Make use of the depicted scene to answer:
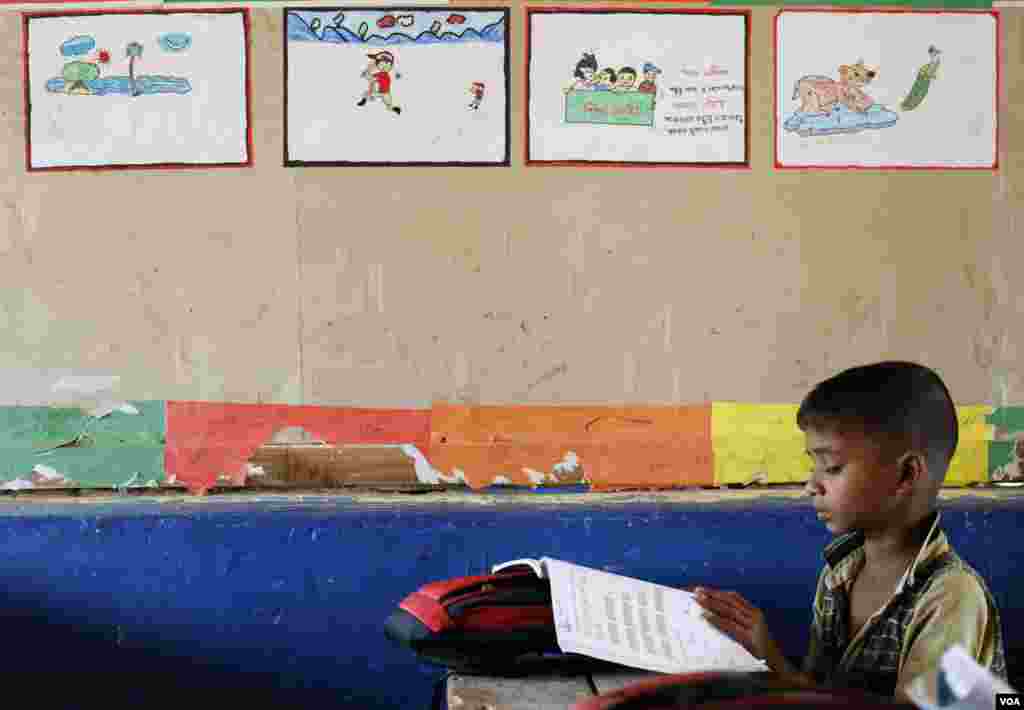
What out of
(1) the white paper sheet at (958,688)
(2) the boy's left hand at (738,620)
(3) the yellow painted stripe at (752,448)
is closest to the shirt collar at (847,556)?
(2) the boy's left hand at (738,620)

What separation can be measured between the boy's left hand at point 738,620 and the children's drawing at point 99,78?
1348mm

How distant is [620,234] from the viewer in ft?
A: 7.09

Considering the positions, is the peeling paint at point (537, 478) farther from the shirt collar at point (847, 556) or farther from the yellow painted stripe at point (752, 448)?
the shirt collar at point (847, 556)

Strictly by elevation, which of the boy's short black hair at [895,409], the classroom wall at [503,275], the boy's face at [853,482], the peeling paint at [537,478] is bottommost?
the peeling paint at [537,478]

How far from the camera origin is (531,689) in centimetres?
147

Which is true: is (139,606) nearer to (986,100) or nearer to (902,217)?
(902,217)

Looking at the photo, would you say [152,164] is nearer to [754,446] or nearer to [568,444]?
[568,444]

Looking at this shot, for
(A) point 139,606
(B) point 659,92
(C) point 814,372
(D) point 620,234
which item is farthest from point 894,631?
(A) point 139,606

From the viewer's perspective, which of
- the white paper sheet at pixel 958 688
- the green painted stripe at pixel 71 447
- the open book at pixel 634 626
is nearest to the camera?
the white paper sheet at pixel 958 688

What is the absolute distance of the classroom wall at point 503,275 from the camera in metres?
2.14

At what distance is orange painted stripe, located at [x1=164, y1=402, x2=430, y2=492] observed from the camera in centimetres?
214

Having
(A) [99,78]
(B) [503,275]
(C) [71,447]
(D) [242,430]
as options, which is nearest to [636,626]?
(B) [503,275]

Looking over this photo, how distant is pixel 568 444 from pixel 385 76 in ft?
2.54

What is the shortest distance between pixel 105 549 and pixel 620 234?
111cm
